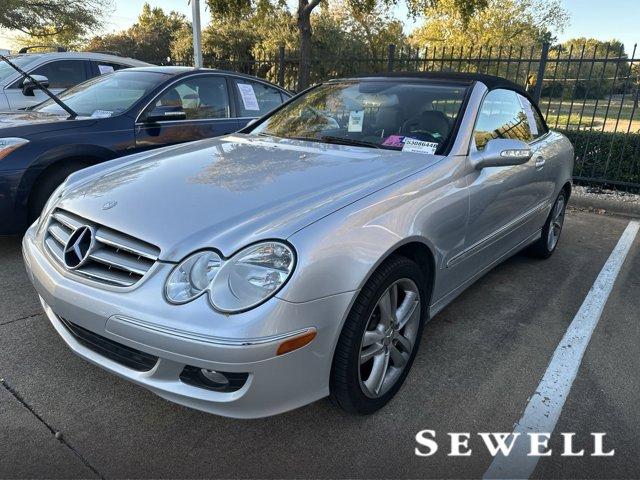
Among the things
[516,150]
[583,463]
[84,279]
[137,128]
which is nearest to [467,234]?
[516,150]

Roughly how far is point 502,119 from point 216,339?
2.67 m

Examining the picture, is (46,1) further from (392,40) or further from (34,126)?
(34,126)

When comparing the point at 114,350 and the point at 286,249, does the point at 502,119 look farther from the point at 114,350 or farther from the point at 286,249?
the point at 114,350

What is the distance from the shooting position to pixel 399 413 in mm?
2398

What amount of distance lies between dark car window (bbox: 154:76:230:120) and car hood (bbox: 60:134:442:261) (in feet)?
6.28

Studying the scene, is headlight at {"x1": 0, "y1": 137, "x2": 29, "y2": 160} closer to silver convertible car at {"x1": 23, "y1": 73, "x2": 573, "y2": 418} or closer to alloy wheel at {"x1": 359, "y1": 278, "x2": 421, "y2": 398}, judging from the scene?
silver convertible car at {"x1": 23, "y1": 73, "x2": 573, "y2": 418}

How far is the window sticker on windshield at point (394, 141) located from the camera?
298 centimetres

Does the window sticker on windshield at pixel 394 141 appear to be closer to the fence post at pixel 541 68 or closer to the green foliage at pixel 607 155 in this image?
the fence post at pixel 541 68

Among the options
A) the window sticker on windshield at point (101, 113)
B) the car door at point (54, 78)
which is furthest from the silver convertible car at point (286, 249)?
the car door at point (54, 78)

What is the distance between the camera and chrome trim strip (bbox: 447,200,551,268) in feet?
9.32

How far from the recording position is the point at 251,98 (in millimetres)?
5559

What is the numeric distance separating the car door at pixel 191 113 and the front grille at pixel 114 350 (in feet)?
8.96

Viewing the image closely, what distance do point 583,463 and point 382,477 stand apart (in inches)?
34.4

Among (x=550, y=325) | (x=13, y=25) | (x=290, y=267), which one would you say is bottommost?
(x=550, y=325)
